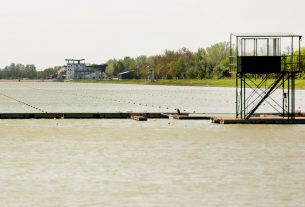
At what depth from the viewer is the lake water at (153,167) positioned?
2875cm

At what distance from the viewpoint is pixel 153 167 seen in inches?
1463

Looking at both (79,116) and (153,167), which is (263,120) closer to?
(79,116)

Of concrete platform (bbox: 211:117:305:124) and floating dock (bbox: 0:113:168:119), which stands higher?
concrete platform (bbox: 211:117:305:124)

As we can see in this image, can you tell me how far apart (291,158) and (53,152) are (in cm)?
1283

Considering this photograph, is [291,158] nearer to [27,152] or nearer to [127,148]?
[127,148]

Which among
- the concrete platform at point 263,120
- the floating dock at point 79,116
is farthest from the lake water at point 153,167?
the floating dock at point 79,116

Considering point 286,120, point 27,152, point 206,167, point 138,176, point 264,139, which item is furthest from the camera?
point 286,120

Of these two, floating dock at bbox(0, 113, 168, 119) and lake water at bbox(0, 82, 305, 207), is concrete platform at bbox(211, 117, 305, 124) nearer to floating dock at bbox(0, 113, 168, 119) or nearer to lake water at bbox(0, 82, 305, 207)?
lake water at bbox(0, 82, 305, 207)

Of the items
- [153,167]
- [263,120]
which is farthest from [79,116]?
[153,167]

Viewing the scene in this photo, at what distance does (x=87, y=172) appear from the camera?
3531 cm

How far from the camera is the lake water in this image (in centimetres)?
2875

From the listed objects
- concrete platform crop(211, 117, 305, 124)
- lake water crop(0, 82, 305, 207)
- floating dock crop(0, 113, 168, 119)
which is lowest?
lake water crop(0, 82, 305, 207)

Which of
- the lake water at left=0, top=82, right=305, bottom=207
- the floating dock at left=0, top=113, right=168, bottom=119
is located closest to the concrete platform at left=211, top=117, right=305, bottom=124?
the lake water at left=0, top=82, right=305, bottom=207

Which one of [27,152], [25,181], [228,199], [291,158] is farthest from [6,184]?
[291,158]
